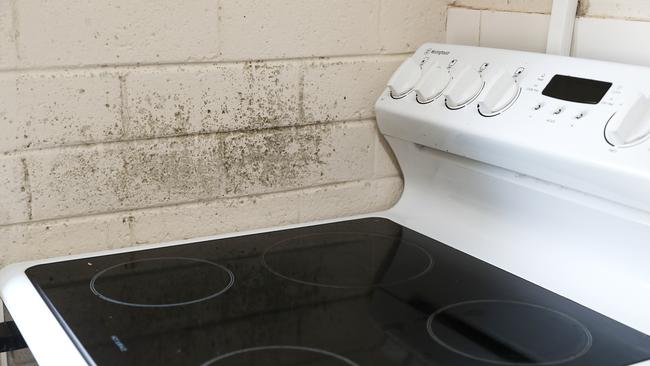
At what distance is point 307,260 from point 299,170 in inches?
7.9

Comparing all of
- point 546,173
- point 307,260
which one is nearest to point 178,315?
point 307,260

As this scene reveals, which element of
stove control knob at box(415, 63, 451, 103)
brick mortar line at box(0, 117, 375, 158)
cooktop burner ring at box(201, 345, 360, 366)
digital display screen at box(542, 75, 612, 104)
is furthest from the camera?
stove control knob at box(415, 63, 451, 103)

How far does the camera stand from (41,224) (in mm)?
1079

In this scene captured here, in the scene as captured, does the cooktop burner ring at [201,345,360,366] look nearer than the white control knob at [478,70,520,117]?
Yes

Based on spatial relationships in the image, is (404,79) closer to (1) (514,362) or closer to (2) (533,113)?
(2) (533,113)

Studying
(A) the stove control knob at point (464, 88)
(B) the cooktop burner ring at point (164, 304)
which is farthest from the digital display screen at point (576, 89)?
(B) the cooktop burner ring at point (164, 304)

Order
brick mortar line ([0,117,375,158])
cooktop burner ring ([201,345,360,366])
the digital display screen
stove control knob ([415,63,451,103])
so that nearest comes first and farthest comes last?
cooktop burner ring ([201,345,360,366]), the digital display screen, brick mortar line ([0,117,375,158]), stove control knob ([415,63,451,103])

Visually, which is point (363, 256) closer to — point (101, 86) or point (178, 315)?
point (178, 315)

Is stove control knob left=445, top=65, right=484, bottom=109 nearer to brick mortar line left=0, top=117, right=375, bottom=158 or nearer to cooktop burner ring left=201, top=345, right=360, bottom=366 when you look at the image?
brick mortar line left=0, top=117, right=375, bottom=158

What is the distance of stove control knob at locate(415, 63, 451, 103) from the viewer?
117 cm

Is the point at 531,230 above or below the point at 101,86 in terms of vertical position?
below

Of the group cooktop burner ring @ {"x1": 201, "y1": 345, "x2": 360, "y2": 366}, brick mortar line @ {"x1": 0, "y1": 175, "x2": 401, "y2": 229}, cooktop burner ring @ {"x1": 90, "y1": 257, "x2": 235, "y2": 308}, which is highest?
brick mortar line @ {"x1": 0, "y1": 175, "x2": 401, "y2": 229}

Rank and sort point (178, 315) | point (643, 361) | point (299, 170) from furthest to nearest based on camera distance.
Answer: point (299, 170) → point (178, 315) → point (643, 361)

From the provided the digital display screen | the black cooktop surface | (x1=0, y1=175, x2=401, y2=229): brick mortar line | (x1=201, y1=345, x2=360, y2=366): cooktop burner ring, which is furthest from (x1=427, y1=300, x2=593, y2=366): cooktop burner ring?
(x1=0, y1=175, x2=401, y2=229): brick mortar line
